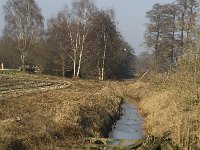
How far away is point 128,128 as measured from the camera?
2286 centimetres

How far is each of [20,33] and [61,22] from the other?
26.7ft

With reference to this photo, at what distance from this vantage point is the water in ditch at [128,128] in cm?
1923

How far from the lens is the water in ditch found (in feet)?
63.1

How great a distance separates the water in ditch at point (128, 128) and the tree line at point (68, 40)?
2623 centimetres

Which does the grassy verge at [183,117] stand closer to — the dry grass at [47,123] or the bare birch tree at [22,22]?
the dry grass at [47,123]

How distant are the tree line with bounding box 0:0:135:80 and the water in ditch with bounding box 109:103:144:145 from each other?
26225 mm

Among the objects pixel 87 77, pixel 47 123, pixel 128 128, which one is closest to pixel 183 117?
pixel 47 123

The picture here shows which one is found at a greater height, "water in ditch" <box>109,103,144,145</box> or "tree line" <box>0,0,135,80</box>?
"tree line" <box>0,0,135,80</box>

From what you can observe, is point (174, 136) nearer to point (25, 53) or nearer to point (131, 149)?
point (131, 149)

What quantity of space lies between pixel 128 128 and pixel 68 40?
37.0 meters

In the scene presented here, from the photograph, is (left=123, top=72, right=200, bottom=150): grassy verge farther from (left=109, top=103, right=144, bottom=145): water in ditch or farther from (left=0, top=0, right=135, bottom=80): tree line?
(left=0, top=0, right=135, bottom=80): tree line

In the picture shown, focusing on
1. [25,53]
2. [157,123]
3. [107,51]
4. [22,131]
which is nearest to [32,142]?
[22,131]

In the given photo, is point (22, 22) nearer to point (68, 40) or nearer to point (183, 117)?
point (68, 40)

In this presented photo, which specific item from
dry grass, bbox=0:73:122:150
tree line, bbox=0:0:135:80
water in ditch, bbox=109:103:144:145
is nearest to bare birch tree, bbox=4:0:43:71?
tree line, bbox=0:0:135:80
